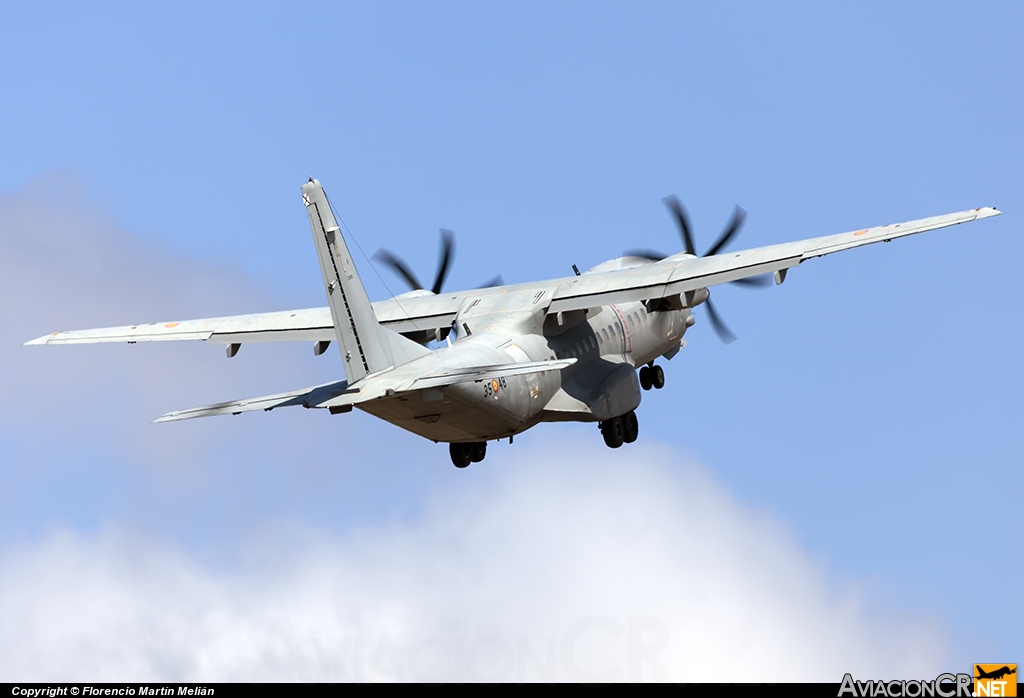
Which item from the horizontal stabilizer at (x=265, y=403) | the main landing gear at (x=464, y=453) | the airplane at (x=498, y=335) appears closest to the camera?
the horizontal stabilizer at (x=265, y=403)

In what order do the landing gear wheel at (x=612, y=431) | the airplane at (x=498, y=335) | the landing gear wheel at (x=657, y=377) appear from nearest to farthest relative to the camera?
the airplane at (x=498, y=335), the landing gear wheel at (x=612, y=431), the landing gear wheel at (x=657, y=377)

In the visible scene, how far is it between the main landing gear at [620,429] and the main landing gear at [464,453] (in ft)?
11.0

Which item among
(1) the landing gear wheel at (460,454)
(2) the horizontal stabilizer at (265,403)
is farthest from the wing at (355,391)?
(1) the landing gear wheel at (460,454)

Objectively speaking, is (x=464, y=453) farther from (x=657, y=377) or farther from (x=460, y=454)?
(x=657, y=377)

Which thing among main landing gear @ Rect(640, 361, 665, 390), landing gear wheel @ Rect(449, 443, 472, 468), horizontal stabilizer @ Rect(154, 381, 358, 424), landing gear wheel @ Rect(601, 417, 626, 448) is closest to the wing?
horizontal stabilizer @ Rect(154, 381, 358, 424)

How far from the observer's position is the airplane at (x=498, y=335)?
32.4 m

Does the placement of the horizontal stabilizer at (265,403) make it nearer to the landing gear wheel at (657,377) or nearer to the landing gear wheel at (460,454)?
the landing gear wheel at (460,454)

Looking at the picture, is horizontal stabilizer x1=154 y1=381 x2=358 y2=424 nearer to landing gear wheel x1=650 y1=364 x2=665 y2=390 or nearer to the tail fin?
the tail fin

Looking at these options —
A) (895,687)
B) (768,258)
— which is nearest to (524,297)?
(768,258)

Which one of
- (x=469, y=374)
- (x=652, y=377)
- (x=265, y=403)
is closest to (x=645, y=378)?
(x=652, y=377)

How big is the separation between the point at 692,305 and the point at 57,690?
62.7 feet

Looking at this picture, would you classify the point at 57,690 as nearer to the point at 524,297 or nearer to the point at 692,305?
the point at 524,297

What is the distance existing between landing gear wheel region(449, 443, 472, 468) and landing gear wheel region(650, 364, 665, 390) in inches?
283

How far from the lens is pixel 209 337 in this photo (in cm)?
4094
